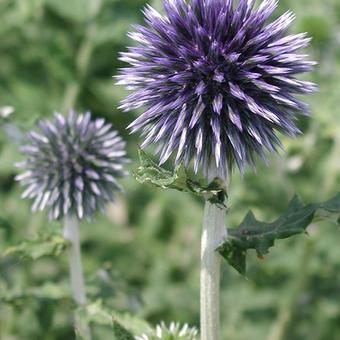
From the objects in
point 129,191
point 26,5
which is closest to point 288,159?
point 129,191

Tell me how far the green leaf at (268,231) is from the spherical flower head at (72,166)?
2.65 ft

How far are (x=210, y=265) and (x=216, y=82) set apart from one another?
0.58 metres

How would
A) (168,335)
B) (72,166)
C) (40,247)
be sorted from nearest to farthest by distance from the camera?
(168,335) → (40,247) → (72,166)

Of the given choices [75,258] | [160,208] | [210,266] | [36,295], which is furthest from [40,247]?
[160,208]

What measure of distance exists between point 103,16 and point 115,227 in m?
1.47

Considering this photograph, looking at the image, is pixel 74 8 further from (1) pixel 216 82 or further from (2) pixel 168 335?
(2) pixel 168 335

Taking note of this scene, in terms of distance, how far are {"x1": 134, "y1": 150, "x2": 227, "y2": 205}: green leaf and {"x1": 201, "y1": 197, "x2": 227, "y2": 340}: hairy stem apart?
0.12m

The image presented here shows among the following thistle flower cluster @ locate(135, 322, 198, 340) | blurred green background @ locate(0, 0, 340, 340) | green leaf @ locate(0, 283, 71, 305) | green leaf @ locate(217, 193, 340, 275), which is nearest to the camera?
green leaf @ locate(217, 193, 340, 275)

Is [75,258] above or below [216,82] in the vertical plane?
below

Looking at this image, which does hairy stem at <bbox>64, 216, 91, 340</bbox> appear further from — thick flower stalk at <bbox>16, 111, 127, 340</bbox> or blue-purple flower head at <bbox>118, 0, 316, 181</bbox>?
blue-purple flower head at <bbox>118, 0, 316, 181</bbox>

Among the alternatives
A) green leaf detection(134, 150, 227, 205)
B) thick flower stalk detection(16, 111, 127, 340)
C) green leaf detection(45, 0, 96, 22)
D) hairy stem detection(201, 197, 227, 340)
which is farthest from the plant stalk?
green leaf detection(45, 0, 96, 22)

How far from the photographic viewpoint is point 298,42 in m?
2.25

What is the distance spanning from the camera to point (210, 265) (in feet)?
7.29

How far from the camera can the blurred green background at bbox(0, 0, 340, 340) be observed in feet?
13.4
